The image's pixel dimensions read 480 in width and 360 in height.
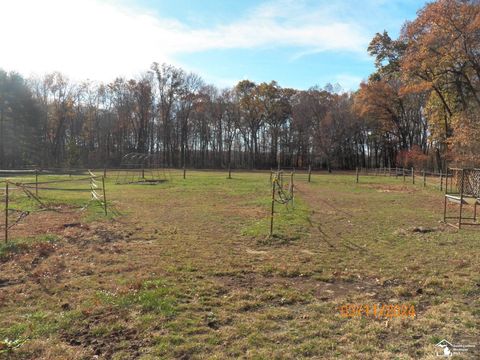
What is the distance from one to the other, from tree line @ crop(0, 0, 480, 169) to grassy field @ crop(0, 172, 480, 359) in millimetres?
34854

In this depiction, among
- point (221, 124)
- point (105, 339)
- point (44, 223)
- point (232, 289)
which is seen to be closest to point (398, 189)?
point (44, 223)

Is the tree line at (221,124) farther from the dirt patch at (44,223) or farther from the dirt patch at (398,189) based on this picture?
the dirt patch at (44,223)

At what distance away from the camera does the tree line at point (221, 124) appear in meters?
54.8

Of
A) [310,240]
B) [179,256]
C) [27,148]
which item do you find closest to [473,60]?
[310,240]

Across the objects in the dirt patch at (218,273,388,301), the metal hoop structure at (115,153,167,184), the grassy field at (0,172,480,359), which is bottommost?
the dirt patch at (218,273,388,301)

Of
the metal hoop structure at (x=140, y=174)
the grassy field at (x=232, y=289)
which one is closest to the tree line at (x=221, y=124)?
the metal hoop structure at (x=140, y=174)

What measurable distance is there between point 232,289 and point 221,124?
72505 millimetres

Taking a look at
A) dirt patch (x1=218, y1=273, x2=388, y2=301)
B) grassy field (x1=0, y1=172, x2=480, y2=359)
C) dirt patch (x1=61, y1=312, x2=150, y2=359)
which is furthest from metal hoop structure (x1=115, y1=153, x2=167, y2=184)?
dirt patch (x1=61, y1=312, x2=150, y2=359)

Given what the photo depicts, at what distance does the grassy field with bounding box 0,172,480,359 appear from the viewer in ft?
13.8

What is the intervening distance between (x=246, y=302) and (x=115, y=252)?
162 inches

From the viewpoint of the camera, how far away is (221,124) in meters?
77.4

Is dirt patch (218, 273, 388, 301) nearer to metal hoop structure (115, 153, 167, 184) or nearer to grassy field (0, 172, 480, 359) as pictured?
grassy field (0, 172, 480, 359)

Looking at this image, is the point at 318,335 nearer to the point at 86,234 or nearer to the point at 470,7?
the point at 86,234

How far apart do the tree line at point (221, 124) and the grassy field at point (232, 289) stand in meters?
34.9
